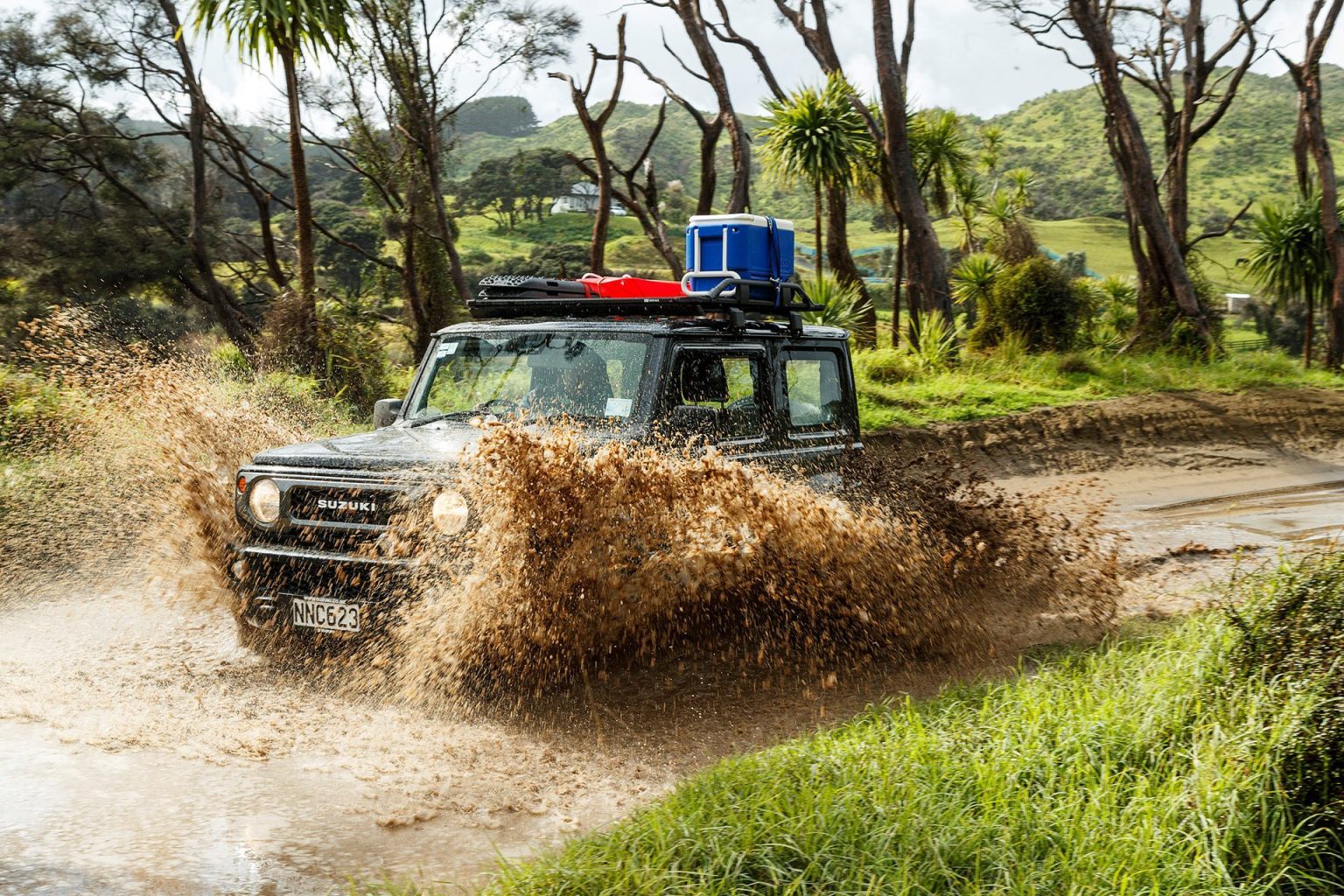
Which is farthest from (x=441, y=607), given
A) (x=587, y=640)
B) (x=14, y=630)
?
(x=14, y=630)

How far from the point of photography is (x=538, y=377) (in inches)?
229

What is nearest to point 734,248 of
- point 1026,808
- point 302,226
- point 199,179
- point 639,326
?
point 639,326

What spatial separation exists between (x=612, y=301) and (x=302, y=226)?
12.1 metres

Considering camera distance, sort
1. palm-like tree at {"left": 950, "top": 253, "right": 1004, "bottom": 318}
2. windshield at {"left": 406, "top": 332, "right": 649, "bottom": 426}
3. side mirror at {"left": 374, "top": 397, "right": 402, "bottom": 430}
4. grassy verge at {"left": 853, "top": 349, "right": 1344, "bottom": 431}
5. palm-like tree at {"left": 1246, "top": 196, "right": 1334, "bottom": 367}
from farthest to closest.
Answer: palm-like tree at {"left": 1246, "top": 196, "right": 1334, "bottom": 367}, palm-like tree at {"left": 950, "top": 253, "right": 1004, "bottom": 318}, grassy verge at {"left": 853, "top": 349, "right": 1344, "bottom": 431}, side mirror at {"left": 374, "top": 397, "right": 402, "bottom": 430}, windshield at {"left": 406, "top": 332, "right": 649, "bottom": 426}

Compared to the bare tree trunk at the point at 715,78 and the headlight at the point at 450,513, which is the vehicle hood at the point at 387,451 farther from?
the bare tree trunk at the point at 715,78

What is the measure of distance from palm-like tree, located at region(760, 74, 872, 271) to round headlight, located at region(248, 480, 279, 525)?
16205 mm

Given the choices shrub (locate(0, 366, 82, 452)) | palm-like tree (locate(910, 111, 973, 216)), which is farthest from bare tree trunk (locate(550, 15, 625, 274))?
shrub (locate(0, 366, 82, 452))

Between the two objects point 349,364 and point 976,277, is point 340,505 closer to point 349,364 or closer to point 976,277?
point 349,364

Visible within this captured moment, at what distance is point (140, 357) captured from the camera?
356 inches

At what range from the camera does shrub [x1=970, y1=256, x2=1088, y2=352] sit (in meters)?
20.3

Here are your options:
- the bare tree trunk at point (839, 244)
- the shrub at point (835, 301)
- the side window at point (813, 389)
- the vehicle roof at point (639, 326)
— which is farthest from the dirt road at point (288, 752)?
the bare tree trunk at point (839, 244)

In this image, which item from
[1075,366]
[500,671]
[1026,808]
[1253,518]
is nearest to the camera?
[1026,808]

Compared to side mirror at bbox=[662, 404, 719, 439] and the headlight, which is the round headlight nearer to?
the headlight

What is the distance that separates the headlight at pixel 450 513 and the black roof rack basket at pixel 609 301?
155cm
